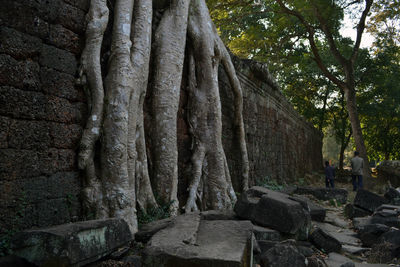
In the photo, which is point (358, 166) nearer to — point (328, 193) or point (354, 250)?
point (328, 193)

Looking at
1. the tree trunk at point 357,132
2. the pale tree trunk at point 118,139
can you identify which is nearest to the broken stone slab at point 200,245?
the pale tree trunk at point 118,139

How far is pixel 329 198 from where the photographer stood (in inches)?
286

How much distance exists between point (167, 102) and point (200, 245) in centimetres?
211

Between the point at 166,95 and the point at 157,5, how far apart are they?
4.71 ft

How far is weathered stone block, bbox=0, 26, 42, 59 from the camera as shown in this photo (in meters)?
2.44

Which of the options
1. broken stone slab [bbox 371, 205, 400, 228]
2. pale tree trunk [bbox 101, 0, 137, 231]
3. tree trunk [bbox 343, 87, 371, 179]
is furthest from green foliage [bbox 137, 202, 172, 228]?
tree trunk [bbox 343, 87, 371, 179]

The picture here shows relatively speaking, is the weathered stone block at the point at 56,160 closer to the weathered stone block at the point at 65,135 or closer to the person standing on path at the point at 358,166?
the weathered stone block at the point at 65,135

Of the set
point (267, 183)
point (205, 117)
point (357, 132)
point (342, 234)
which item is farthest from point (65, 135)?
point (357, 132)

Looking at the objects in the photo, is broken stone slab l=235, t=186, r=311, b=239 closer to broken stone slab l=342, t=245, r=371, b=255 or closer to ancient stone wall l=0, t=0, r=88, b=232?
broken stone slab l=342, t=245, r=371, b=255

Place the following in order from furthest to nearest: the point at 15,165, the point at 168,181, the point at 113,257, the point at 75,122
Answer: the point at 168,181, the point at 75,122, the point at 15,165, the point at 113,257

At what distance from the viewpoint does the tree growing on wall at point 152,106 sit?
2934 millimetres

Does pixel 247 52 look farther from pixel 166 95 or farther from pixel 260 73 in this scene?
pixel 166 95

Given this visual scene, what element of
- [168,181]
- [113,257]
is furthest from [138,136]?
[113,257]

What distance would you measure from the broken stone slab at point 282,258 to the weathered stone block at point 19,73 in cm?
225
